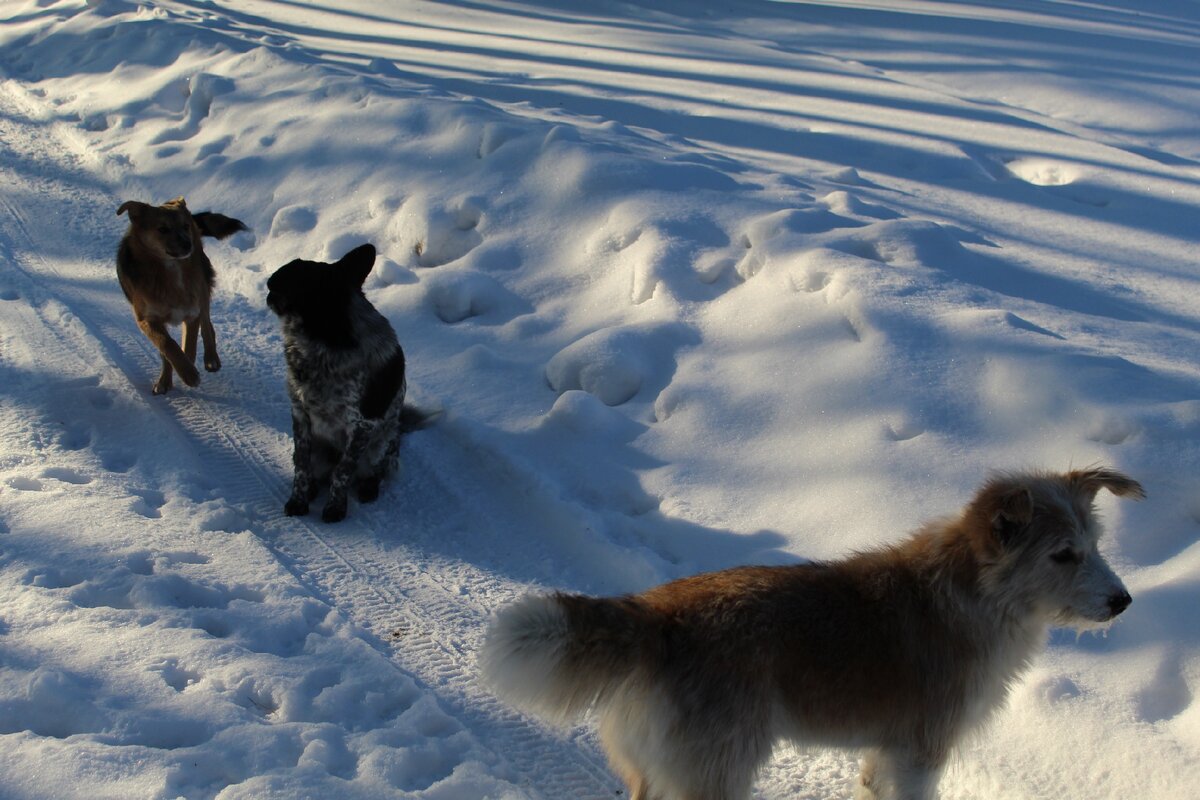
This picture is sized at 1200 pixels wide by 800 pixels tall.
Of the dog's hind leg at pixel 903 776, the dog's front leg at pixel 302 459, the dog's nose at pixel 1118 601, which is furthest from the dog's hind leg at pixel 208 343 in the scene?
the dog's nose at pixel 1118 601

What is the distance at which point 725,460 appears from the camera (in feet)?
20.7

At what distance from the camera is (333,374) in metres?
6.05

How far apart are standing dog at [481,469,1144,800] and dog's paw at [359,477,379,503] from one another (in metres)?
3.14

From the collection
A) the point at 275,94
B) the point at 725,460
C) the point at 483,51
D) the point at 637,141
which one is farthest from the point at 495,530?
the point at 483,51

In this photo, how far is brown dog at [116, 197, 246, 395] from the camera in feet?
23.8

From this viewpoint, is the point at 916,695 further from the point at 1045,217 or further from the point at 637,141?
the point at 637,141

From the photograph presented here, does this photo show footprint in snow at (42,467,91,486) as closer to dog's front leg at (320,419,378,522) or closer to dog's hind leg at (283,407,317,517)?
dog's hind leg at (283,407,317,517)

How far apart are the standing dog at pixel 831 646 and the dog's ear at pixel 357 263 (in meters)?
3.36

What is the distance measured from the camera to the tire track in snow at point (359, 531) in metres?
4.36

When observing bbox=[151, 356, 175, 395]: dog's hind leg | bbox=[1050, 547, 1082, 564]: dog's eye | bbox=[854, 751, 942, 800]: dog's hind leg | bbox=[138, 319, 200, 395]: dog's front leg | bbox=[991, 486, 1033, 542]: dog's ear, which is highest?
bbox=[991, 486, 1033, 542]: dog's ear

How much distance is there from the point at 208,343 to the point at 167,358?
516 millimetres

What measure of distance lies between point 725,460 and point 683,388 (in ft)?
2.58

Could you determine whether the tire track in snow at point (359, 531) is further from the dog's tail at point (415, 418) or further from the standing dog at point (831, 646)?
the standing dog at point (831, 646)

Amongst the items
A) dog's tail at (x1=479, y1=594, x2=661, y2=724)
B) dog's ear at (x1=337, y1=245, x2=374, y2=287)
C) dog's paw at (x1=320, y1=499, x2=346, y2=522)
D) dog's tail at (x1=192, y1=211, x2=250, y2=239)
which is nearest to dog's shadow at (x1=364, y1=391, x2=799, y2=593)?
dog's paw at (x1=320, y1=499, x2=346, y2=522)
